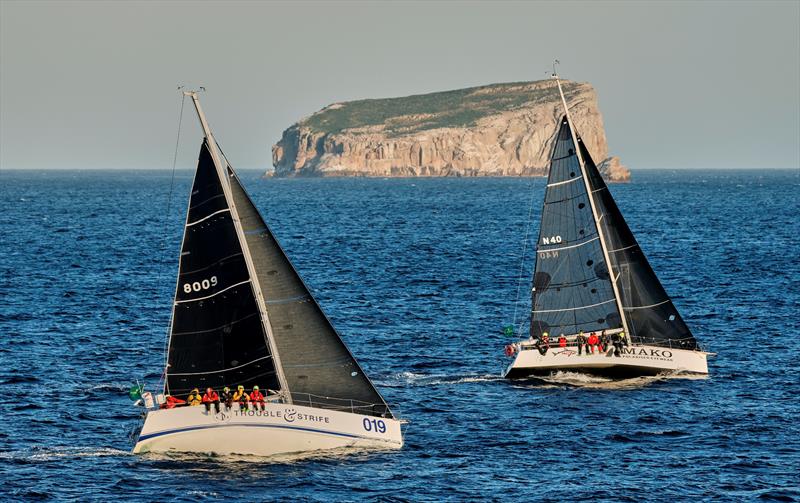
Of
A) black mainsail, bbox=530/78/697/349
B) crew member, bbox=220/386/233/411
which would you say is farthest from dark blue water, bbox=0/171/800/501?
black mainsail, bbox=530/78/697/349

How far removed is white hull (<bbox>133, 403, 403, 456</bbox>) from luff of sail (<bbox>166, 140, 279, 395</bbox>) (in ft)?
4.27

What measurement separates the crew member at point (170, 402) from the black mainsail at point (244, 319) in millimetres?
437

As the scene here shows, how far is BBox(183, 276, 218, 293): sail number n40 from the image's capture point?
34.2 metres

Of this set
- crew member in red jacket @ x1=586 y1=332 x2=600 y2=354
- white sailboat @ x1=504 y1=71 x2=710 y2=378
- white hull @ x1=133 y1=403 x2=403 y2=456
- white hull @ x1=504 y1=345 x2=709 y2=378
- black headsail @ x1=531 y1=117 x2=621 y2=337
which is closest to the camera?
white hull @ x1=133 y1=403 x2=403 y2=456

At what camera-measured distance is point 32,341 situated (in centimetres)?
5384

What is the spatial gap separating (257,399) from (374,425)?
3392 millimetres

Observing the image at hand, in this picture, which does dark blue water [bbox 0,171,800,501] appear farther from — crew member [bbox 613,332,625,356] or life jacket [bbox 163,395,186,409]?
life jacket [bbox 163,395,186,409]

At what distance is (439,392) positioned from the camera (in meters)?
44.1

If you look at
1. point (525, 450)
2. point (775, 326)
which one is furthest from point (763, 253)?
point (525, 450)

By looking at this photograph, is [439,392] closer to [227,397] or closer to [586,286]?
[586,286]

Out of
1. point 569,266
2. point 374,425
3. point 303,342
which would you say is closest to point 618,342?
point 569,266

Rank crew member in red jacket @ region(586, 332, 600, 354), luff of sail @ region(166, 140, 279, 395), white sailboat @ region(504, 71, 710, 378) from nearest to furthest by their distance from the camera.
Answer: luff of sail @ region(166, 140, 279, 395), crew member in red jacket @ region(586, 332, 600, 354), white sailboat @ region(504, 71, 710, 378)

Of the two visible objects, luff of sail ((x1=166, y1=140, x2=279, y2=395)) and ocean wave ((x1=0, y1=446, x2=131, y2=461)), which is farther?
ocean wave ((x1=0, y1=446, x2=131, y2=461))

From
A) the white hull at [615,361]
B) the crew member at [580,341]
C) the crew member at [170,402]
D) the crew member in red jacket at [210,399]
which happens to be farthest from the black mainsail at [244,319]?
the crew member at [580,341]
